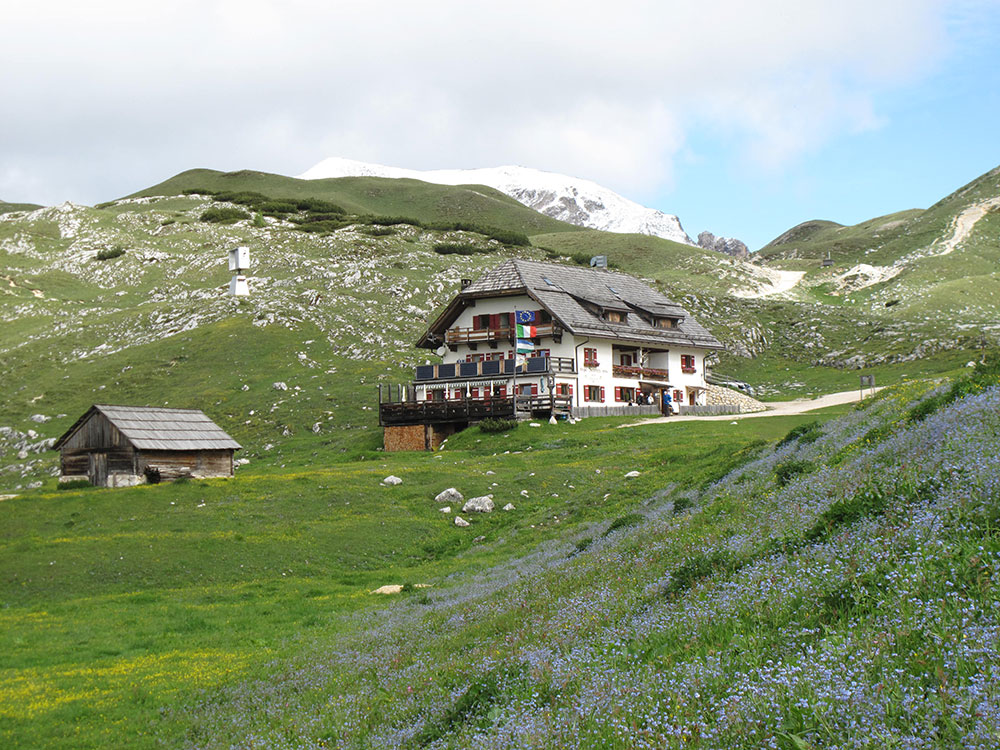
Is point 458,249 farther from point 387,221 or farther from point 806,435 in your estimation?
point 806,435

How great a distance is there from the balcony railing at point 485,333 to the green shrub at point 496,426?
12.9 metres

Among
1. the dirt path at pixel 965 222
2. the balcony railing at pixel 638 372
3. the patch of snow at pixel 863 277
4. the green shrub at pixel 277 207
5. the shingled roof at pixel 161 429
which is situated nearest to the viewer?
the shingled roof at pixel 161 429

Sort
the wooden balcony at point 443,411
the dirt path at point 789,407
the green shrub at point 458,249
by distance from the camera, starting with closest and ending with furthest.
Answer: the dirt path at point 789,407
the wooden balcony at point 443,411
the green shrub at point 458,249

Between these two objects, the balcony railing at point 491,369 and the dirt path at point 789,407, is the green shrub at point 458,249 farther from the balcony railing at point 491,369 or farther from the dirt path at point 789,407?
the dirt path at point 789,407

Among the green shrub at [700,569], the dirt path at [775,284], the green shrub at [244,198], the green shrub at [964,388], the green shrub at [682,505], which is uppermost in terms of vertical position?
the green shrub at [244,198]

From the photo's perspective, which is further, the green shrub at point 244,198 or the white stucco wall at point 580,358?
the green shrub at point 244,198

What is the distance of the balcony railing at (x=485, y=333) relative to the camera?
7262 cm

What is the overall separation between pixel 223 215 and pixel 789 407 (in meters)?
111

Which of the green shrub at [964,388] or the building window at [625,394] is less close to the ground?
the green shrub at [964,388]

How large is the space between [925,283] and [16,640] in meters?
122

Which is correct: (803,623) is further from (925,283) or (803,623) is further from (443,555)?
(925,283)

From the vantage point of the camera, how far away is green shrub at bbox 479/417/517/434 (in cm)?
6109

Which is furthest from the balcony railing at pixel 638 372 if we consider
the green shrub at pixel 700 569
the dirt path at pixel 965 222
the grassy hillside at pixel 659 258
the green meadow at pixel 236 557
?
the dirt path at pixel 965 222

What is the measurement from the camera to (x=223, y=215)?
146500 mm
